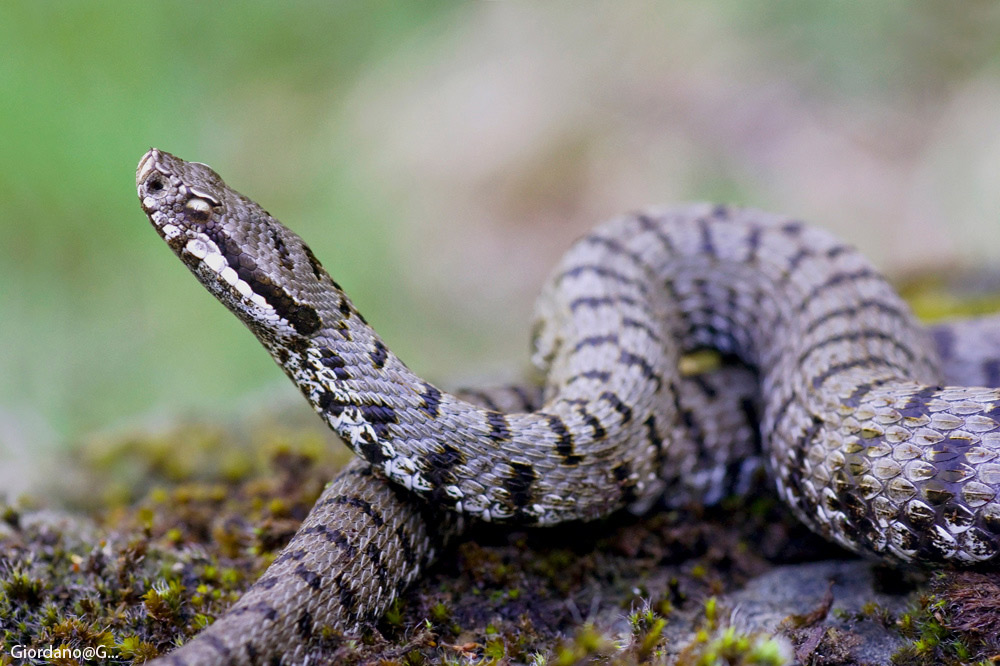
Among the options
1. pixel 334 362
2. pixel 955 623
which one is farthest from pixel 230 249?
pixel 955 623

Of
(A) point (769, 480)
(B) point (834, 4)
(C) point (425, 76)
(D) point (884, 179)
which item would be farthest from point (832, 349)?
(C) point (425, 76)

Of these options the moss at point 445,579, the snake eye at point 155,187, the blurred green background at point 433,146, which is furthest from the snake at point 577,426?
the blurred green background at point 433,146

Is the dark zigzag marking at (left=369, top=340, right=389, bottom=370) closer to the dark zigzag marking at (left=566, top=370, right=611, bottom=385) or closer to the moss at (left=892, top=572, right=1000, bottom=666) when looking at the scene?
the dark zigzag marking at (left=566, top=370, right=611, bottom=385)

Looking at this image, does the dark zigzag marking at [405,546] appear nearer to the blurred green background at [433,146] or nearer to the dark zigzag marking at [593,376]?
the dark zigzag marking at [593,376]

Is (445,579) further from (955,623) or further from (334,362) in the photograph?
(955,623)

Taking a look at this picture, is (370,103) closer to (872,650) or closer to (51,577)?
(51,577)
